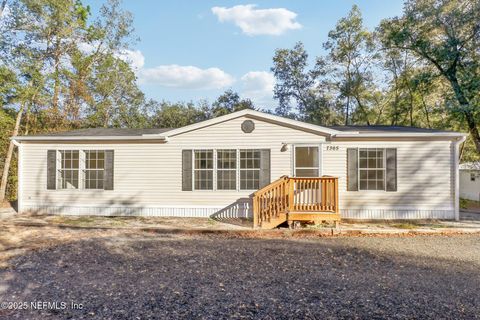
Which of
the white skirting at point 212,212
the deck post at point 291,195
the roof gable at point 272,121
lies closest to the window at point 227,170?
the white skirting at point 212,212

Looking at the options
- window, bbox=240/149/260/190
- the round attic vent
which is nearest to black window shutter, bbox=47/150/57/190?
window, bbox=240/149/260/190

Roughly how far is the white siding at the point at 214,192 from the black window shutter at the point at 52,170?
0.19 metres

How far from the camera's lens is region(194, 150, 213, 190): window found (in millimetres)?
10219

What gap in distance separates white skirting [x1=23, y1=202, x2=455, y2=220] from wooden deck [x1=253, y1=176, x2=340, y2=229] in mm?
1400

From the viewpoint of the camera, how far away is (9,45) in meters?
15.5

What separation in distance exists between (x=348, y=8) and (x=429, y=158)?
48.2 ft

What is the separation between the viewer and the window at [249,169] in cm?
1003

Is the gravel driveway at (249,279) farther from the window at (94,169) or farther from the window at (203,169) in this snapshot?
the window at (94,169)

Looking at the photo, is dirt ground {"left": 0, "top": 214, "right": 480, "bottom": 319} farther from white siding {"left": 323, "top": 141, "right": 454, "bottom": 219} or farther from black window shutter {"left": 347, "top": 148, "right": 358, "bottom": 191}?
black window shutter {"left": 347, "top": 148, "right": 358, "bottom": 191}

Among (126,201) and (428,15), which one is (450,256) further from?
(428,15)

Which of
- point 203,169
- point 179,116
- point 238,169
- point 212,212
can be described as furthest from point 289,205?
point 179,116

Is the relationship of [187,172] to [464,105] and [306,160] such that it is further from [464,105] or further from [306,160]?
[464,105]

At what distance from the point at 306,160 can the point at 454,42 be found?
28.4ft

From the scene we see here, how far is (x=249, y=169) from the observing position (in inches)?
397
